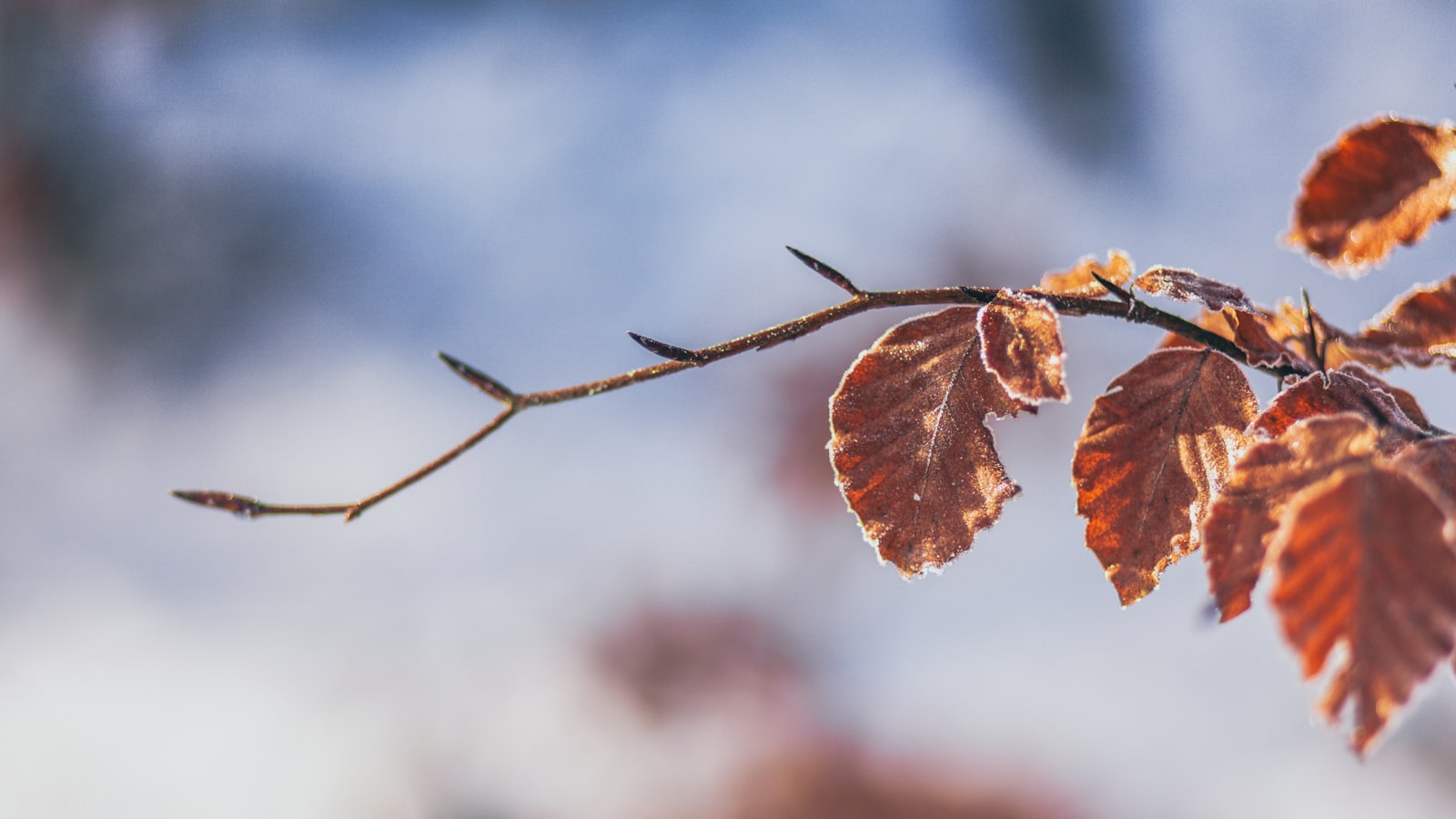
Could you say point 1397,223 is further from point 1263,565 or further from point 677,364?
point 677,364

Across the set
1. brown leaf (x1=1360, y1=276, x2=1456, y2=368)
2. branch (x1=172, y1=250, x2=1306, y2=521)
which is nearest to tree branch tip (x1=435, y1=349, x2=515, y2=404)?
branch (x1=172, y1=250, x2=1306, y2=521)

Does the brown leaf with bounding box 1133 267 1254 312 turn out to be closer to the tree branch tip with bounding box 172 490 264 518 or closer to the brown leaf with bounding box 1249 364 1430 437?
the brown leaf with bounding box 1249 364 1430 437

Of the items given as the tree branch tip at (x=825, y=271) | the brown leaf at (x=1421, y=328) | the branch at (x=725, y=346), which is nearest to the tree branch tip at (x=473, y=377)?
the branch at (x=725, y=346)

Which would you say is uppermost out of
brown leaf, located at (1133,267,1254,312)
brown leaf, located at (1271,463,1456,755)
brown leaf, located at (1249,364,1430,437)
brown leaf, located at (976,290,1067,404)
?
brown leaf, located at (1133,267,1254,312)

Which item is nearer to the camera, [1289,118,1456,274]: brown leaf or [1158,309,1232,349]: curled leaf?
[1289,118,1456,274]: brown leaf

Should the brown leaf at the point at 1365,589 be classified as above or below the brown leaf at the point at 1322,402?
below

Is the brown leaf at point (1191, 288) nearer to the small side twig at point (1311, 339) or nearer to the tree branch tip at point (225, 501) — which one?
the small side twig at point (1311, 339)

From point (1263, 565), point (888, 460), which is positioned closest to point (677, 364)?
point (888, 460)
